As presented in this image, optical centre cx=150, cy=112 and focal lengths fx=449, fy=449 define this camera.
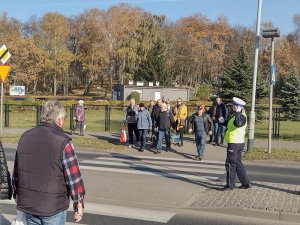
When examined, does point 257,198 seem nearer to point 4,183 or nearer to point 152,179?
point 152,179

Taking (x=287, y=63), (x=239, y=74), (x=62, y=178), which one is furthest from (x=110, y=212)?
(x=287, y=63)

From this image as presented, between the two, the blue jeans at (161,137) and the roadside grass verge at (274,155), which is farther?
the blue jeans at (161,137)

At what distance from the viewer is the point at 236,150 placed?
8828mm

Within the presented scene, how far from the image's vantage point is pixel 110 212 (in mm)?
7285

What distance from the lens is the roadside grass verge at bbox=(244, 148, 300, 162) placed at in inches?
540

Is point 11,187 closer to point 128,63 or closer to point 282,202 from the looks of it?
point 282,202

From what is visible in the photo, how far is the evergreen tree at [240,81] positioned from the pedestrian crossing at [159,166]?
27.3 metres

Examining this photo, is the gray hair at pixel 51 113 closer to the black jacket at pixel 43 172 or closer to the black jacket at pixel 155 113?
the black jacket at pixel 43 172

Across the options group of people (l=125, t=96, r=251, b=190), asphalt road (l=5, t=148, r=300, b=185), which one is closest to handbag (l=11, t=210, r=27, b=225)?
group of people (l=125, t=96, r=251, b=190)

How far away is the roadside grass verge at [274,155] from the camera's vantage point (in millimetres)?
13721

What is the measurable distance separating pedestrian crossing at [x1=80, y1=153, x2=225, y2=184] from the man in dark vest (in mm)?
6635

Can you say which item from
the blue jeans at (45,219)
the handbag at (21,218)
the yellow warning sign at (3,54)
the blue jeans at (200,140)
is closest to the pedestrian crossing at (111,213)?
the handbag at (21,218)

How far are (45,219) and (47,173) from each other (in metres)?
0.39

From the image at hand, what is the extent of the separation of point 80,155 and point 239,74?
28702 mm
